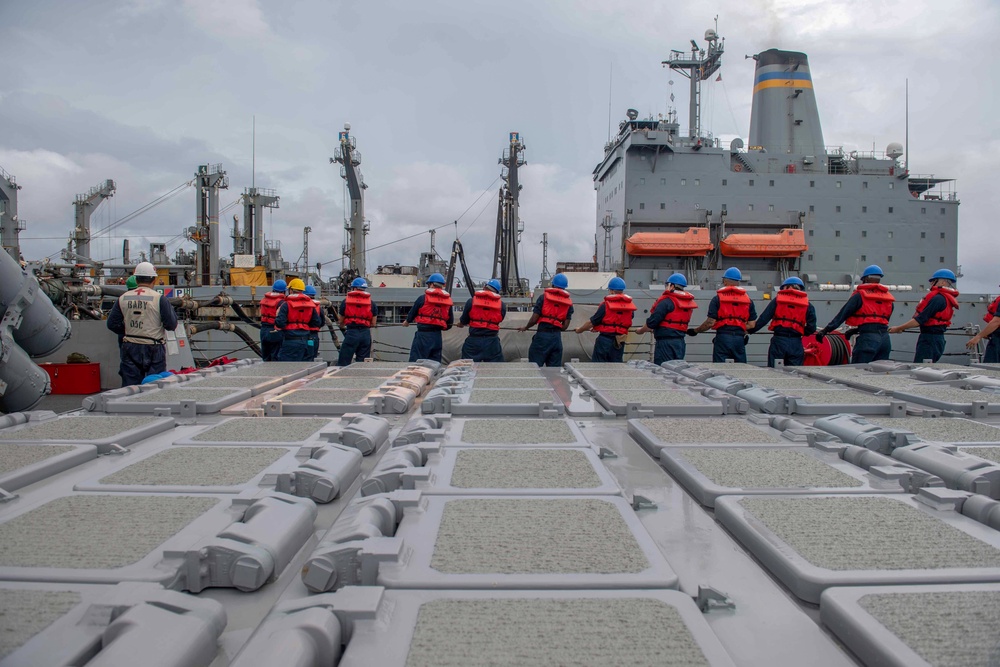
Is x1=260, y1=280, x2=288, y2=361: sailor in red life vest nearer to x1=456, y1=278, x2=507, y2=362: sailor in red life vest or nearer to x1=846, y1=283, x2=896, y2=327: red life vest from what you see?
x1=456, y1=278, x2=507, y2=362: sailor in red life vest

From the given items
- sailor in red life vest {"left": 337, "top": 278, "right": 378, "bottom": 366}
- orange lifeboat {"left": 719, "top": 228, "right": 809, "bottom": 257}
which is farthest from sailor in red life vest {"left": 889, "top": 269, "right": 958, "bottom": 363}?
orange lifeboat {"left": 719, "top": 228, "right": 809, "bottom": 257}

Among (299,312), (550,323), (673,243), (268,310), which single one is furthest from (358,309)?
(673,243)

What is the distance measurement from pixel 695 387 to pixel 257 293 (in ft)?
53.4

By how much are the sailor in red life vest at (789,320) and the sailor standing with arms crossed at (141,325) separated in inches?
245

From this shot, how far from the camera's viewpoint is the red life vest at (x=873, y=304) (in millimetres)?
6082

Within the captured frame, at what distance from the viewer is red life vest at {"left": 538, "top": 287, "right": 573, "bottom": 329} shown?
6.72 metres

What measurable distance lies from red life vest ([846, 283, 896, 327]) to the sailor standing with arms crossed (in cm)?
705

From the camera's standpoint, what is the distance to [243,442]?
2205 mm

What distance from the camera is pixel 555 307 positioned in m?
6.79

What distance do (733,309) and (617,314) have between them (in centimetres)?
128

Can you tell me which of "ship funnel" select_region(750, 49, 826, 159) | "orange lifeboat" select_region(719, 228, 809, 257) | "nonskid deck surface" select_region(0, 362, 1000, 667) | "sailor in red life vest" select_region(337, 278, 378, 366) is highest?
"ship funnel" select_region(750, 49, 826, 159)

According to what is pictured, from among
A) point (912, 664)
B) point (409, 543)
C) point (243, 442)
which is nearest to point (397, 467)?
point (409, 543)

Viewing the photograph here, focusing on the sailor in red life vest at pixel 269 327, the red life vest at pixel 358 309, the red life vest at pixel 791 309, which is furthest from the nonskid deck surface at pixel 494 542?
the sailor in red life vest at pixel 269 327

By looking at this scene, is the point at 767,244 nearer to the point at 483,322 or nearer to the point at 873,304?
the point at 873,304
